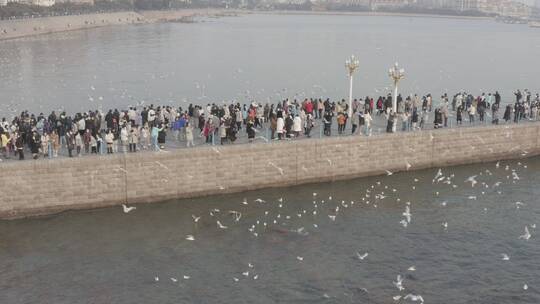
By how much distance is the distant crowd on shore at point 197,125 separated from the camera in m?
23.9

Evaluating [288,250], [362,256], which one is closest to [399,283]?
[362,256]

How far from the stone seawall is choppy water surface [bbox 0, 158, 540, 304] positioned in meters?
0.53

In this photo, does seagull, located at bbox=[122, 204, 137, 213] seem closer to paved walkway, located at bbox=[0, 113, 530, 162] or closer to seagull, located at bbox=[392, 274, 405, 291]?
paved walkway, located at bbox=[0, 113, 530, 162]

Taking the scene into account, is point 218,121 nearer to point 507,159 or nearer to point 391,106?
point 391,106

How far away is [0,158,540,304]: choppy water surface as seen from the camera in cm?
1873

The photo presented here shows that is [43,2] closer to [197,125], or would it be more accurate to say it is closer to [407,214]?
[197,125]

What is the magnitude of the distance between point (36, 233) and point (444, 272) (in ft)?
43.2

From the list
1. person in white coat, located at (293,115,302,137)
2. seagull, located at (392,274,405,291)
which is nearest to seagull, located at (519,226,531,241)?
seagull, located at (392,274,405,291)

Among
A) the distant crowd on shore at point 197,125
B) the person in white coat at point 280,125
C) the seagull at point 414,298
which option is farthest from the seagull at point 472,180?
the seagull at point 414,298

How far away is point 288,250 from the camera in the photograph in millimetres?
21281

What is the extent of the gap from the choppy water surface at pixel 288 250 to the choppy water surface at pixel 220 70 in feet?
70.6

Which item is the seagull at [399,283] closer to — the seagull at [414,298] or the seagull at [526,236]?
the seagull at [414,298]

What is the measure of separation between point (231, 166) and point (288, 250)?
5.49 meters

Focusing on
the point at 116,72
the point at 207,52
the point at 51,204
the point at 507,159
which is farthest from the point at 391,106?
the point at 207,52
